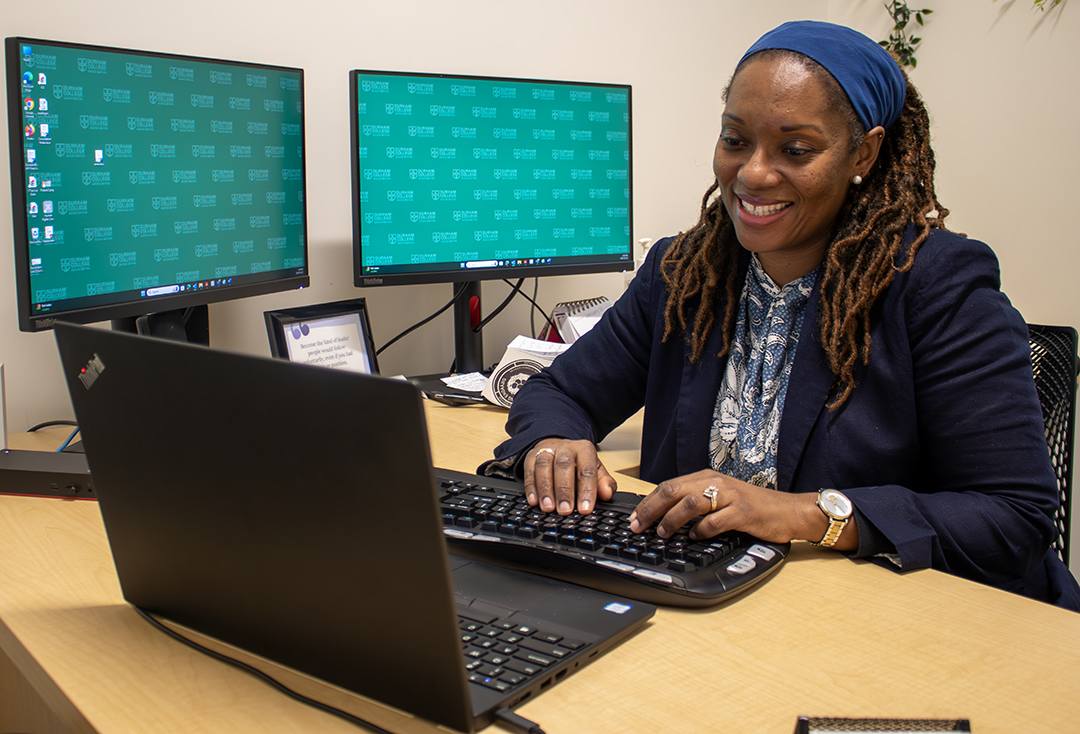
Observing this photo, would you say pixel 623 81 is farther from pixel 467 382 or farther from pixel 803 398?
pixel 803 398

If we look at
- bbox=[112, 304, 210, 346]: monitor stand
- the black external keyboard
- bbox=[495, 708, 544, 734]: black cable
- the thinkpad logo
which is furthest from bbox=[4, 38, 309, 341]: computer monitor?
bbox=[495, 708, 544, 734]: black cable

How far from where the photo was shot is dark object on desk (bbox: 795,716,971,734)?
0.59m

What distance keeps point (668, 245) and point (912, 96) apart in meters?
0.41

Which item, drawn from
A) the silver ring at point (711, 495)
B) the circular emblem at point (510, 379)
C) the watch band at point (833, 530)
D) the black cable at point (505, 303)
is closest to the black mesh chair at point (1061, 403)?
the watch band at point (833, 530)

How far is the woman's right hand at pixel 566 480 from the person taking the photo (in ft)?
3.21

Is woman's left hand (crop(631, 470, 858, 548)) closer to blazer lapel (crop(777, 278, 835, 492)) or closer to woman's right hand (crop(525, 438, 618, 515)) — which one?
woman's right hand (crop(525, 438, 618, 515))

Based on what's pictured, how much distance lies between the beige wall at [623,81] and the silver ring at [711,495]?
1.09 metres

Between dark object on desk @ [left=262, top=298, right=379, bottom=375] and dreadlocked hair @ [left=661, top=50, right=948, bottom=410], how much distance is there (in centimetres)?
62

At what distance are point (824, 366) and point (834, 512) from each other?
0.96 feet

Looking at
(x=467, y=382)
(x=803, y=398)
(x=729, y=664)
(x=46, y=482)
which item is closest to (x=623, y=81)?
(x=467, y=382)

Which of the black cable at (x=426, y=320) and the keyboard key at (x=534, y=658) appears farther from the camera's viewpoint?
the black cable at (x=426, y=320)

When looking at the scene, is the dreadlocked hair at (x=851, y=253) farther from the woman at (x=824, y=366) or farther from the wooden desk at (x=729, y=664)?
the wooden desk at (x=729, y=664)

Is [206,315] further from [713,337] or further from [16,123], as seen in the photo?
[713,337]

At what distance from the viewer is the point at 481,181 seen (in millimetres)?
1758
